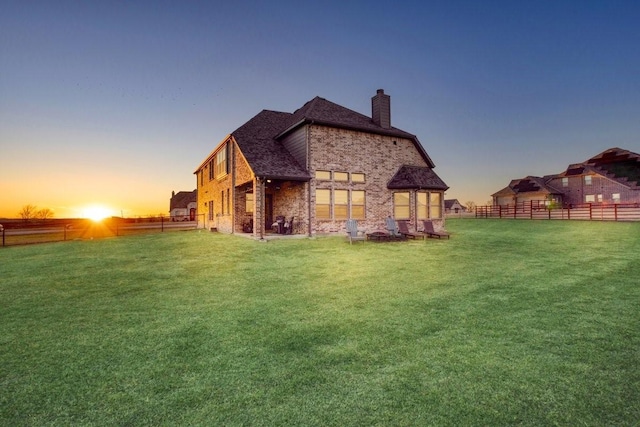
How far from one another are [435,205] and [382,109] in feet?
24.1

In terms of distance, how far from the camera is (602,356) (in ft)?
10.9

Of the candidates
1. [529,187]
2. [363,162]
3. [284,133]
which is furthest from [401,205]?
[529,187]

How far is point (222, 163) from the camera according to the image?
2184 centimetres

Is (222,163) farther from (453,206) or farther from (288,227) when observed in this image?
(453,206)

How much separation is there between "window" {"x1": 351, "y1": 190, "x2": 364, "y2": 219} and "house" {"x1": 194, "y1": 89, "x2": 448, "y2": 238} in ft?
0.20

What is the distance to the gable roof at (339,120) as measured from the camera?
17.0m

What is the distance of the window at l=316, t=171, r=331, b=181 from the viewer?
17109 mm

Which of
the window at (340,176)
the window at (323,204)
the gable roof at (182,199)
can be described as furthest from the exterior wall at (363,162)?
the gable roof at (182,199)

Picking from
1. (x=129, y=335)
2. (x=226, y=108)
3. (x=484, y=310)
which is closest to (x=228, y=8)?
(x=226, y=108)

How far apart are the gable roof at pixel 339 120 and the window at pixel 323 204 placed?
400cm

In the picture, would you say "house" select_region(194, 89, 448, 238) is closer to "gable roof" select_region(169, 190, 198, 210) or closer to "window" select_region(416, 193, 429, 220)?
"window" select_region(416, 193, 429, 220)

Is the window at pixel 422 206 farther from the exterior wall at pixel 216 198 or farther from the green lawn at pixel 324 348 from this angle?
the exterior wall at pixel 216 198

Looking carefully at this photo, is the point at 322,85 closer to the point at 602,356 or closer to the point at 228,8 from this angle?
the point at 228,8

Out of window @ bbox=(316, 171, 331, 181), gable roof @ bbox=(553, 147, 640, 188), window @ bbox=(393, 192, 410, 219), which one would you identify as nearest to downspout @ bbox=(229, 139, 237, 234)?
window @ bbox=(316, 171, 331, 181)
